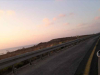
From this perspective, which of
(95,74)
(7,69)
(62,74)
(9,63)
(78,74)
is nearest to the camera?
(95,74)

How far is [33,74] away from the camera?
16.9ft

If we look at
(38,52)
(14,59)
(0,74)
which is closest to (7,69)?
(0,74)

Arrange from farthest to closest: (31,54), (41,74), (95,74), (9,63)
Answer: (31,54), (9,63), (41,74), (95,74)

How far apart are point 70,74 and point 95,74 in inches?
36.8

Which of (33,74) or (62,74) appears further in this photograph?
(33,74)

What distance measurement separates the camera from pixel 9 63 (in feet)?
18.7

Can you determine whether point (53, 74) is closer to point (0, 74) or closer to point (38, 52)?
point (0, 74)

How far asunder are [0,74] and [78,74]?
4.44 meters

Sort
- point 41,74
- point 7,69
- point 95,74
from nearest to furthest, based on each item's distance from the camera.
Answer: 1. point 95,74
2. point 41,74
3. point 7,69

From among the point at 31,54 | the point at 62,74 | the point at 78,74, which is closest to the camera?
the point at 78,74

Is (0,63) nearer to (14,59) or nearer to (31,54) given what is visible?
(14,59)

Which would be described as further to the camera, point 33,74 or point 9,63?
point 9,63

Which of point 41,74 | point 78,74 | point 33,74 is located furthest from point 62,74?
point 33,74

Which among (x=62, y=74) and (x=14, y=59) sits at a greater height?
(x=14, y=59)
